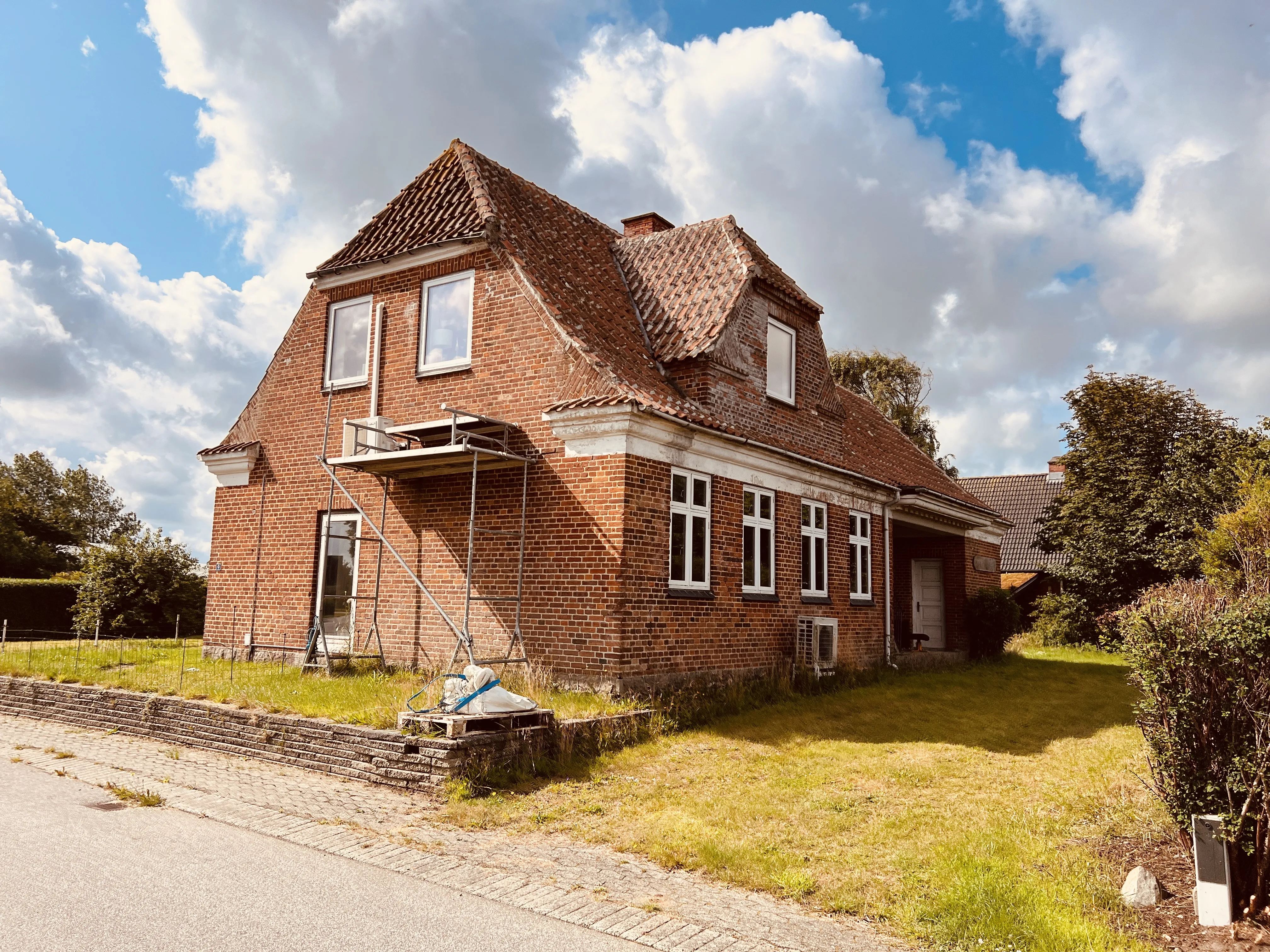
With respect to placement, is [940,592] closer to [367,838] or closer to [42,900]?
[367,838]

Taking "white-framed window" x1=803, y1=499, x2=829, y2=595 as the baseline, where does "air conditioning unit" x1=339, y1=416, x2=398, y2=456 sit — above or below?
above

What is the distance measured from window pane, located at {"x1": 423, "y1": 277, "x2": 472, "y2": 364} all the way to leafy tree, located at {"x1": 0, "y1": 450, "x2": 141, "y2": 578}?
2805cm

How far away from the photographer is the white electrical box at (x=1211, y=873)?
5027mm

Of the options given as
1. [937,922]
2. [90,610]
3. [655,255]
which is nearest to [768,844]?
[937,922]

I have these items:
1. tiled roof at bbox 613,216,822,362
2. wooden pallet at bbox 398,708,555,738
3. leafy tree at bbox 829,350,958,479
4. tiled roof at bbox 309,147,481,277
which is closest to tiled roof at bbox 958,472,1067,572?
leafy tree at bbox 829,350,958,479

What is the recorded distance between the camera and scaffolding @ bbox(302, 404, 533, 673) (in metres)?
11.6

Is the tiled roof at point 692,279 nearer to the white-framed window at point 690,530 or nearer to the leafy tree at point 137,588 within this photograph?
the white-framed window at point 690,530

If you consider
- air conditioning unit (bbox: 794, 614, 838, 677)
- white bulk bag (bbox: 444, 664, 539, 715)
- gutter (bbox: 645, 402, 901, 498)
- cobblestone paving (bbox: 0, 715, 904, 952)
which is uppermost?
gutter (bbox: 645, 402, 901, 498)

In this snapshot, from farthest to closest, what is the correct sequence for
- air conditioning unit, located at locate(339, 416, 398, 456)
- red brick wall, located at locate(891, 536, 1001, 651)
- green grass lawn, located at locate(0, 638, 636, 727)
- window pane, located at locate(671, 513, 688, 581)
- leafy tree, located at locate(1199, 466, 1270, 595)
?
red brick wall, located at locate(891, 536, 1001, 651)
air conditioning unit, located at locate(339, 416, 398, 456)
window pane, located at locate(671, 513, 688, 581)
green grass lawn, located at locate(0, 638, 636, 727)
leafy tree, located at locate(1199, 466, 1270, 595)

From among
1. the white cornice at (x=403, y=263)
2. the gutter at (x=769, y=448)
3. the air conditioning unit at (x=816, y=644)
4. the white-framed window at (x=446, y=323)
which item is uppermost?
the white cornice at (x=403, y=263)

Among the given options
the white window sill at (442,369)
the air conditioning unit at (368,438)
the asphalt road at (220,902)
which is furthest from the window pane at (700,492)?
the asphalt road at (220,902)

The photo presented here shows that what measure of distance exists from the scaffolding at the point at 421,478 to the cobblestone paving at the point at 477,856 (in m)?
2.98

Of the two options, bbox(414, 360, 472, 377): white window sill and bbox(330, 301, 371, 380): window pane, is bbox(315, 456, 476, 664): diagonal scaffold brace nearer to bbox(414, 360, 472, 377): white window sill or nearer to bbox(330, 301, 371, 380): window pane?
bbox(330, 301, 371, 380): window pane

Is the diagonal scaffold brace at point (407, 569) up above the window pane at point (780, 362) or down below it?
below
